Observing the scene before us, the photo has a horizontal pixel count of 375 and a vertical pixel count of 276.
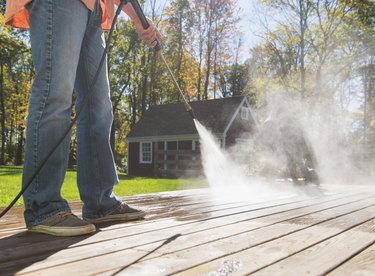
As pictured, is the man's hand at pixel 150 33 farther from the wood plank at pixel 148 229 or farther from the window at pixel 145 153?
the window at pixel 145 153

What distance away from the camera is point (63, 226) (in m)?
1.70

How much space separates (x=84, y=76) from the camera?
2.21 meters

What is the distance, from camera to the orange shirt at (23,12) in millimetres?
1916

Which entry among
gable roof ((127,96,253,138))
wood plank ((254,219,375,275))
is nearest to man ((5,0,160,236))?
wood plank ((254,219,375,275))

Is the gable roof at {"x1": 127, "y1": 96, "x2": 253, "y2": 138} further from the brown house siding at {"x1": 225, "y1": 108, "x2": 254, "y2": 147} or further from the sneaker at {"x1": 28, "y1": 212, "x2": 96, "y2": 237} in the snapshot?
the sneaker at {"x1": 28, "y1": 212, "x2": 96, "y2": 237}

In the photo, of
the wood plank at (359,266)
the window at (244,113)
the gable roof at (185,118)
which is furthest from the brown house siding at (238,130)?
the wood plank at (359,266)

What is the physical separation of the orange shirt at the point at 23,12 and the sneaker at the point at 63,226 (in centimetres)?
99

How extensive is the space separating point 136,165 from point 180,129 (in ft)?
11.6

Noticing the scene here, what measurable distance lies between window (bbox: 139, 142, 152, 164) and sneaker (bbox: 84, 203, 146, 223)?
64.6 feet

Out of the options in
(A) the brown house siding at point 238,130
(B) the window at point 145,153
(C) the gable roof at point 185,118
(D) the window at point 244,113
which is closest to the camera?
(A) the brown house siding at point 238,130

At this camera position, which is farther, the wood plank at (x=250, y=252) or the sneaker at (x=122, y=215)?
the sneaker at (x=122, y=215)

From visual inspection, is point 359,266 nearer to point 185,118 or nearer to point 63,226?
point 63,226

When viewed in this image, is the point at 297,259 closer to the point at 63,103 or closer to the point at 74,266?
the point at 74,266

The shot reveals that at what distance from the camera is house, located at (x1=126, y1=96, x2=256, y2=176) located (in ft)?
66.1
